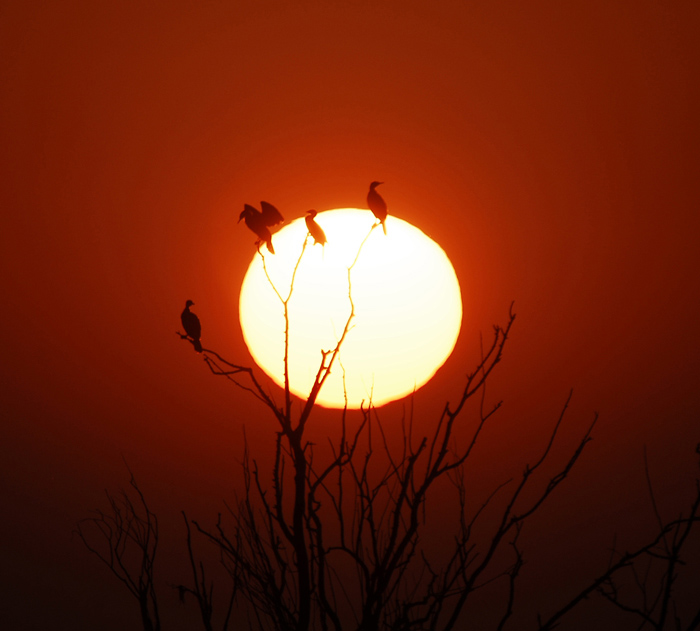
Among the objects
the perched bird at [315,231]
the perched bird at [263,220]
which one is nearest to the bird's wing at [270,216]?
the perched bird at [263,220]

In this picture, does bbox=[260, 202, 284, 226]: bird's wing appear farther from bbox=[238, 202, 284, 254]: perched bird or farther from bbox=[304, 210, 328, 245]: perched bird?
bbox=[304, 210, 328, 245]: perched bird

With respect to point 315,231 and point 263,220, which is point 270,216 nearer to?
point 263,220

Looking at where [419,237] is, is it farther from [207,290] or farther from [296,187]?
[207,290]

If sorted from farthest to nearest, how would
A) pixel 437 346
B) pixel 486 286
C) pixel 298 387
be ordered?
pixel 486 286, pixel 437 346, pixel 298 387

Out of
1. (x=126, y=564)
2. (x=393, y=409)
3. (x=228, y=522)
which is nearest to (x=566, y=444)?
(x=393, y=409)

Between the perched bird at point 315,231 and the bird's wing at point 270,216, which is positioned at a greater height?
the bird's wing at point 270,216

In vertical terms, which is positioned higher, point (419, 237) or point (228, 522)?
point (419, 237)

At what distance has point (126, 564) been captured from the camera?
4957mm

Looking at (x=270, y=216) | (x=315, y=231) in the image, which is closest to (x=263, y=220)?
(x=270, y=216)

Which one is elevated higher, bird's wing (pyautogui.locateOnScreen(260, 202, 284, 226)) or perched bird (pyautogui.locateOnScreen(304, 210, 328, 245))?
bird's wing (pyautogui.locateOnScreen(260, 202, 284, 226))

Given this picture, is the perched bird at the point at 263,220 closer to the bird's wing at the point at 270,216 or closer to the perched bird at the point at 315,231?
the bird's wing at the point at 270,216

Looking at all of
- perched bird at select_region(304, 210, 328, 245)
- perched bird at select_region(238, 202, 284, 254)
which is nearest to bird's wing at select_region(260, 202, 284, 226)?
perched bird at select_region(238, 202, 284, 254)

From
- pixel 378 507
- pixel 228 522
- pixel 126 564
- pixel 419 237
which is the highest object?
pixel 419 237

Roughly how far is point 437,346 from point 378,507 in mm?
1501
